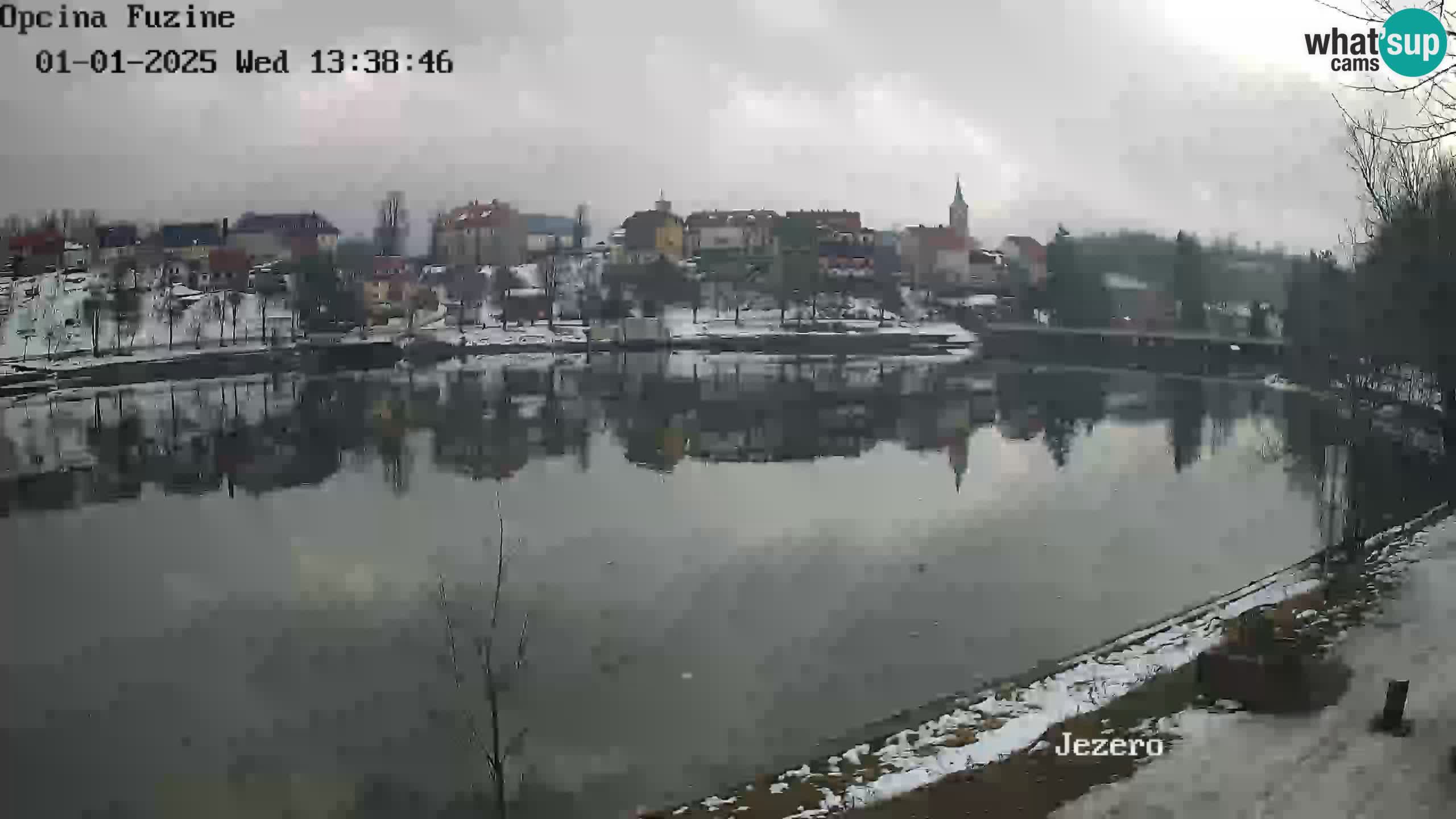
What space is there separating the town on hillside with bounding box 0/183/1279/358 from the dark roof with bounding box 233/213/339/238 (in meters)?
0.08

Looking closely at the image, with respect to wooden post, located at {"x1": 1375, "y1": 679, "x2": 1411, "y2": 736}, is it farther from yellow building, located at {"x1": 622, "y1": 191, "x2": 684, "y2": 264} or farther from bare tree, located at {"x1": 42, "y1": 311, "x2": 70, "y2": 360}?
yellow building, located at {"x1": 622, "y1": 191, "x2": 684, "y2": 264}

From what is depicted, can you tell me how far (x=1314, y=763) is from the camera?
15.2ft

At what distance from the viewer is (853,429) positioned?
62.2ft

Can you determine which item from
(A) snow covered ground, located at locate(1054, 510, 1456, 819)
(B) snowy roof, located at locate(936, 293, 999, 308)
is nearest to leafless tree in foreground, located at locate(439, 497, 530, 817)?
(A) snow covered ground, located at locate(1054, 510, 1456, 819)

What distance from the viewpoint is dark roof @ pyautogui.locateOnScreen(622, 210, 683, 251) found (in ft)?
154

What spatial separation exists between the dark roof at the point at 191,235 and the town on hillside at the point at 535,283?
0.24 feet

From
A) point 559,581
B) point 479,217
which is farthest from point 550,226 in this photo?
point 559,581

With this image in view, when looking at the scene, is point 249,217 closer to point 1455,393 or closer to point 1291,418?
point 1291,418

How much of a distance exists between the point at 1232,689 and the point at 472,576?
575 cm

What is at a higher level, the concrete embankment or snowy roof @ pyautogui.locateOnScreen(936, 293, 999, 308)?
snowy roof @ pyautogui.locateOnScreen(936, 293, 999, 308)

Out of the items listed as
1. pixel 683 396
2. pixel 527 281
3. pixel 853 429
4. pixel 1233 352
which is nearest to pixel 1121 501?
pixel 853 429

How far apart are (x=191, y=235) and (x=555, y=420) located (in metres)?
23.8

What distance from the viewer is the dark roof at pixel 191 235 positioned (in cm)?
3569

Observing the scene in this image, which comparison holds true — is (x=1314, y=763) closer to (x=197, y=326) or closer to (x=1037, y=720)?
(x=1037, y=720)
